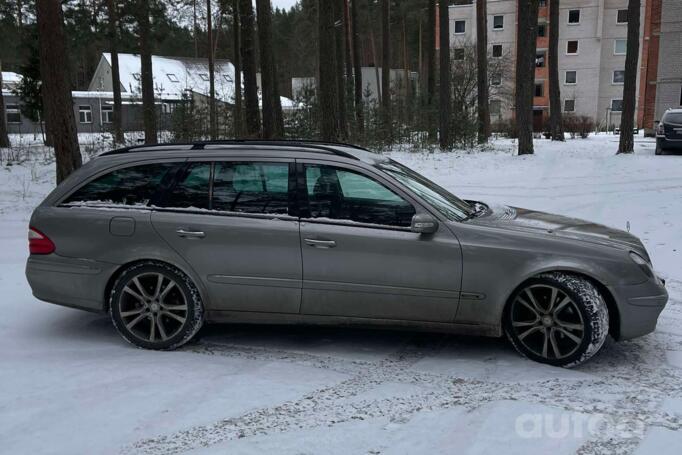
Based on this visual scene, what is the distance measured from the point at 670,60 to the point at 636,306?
3961cm

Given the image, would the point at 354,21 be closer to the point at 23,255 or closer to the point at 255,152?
the point at 23,255

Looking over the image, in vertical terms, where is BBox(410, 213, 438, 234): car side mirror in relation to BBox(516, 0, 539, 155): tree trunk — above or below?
below

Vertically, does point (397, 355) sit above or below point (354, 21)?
below

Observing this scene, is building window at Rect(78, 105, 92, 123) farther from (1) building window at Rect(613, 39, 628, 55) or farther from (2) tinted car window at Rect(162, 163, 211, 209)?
(2) tinted car window at Rect(162, 163, 211, 209)

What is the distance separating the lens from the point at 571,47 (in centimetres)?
5653

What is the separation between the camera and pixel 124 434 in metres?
3.48

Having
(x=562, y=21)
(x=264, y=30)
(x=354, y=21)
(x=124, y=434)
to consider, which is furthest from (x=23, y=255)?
(x=562, y=21)

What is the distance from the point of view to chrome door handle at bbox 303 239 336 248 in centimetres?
454

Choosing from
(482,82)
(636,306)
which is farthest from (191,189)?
(482,82)

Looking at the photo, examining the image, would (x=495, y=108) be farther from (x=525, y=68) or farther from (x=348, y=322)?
(x=348, y=322)

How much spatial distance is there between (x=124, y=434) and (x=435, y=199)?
2.84 meters

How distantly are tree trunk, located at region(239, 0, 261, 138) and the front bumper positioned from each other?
1522 centimetres

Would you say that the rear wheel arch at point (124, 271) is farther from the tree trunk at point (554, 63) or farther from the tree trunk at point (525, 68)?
the tree trunk at point (554, 63)

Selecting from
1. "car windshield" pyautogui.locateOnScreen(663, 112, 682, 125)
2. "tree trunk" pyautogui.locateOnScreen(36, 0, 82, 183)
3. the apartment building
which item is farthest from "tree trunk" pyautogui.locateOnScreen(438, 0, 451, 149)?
the apartment building
